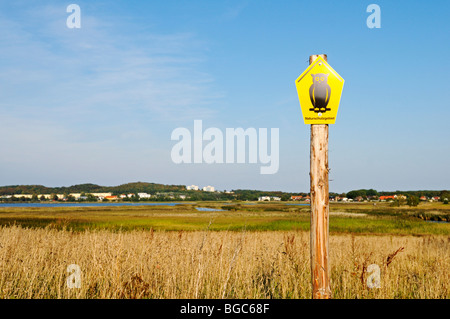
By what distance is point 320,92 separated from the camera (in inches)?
177

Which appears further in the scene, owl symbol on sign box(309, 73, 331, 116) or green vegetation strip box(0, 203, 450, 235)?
green vegetation strip box(0, 203, 450, 235)

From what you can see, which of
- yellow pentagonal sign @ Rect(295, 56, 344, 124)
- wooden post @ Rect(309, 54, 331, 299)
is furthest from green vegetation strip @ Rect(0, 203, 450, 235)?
yellow pentagonal sign @ Rect(295, 56, 344, 124)

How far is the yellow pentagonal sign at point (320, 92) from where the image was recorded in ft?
14.7

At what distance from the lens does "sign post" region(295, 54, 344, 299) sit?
177 inches

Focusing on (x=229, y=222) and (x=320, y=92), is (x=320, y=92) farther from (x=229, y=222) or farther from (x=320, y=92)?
(x=229, y=222)

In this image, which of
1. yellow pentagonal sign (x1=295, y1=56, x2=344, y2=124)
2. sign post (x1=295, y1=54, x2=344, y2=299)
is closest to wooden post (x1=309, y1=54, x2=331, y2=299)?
sign post (x1=295, y1=54, x2=344, y2=299)

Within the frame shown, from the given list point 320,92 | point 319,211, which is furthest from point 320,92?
point 319,211

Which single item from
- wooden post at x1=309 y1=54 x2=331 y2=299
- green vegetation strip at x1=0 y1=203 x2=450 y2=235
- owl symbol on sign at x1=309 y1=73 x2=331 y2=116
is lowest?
green vegetation strip at x1=0 y1=203 x2=450 y2=235

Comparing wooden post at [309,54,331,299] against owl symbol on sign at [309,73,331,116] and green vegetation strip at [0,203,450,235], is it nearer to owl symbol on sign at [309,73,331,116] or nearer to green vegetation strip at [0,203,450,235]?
owl symbol on sign at [309,73,331,116]

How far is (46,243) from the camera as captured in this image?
30.0ft

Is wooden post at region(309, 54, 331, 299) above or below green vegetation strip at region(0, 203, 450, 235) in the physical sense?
above

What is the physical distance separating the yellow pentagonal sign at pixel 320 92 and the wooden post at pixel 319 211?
101 millimetres
